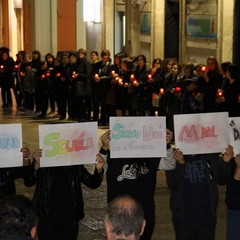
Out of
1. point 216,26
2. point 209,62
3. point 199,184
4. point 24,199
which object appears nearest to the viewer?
point 24,199

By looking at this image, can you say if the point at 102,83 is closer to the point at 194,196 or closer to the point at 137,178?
the point at 137,178

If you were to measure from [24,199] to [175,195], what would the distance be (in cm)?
241

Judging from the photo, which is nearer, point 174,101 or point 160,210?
point 160,210

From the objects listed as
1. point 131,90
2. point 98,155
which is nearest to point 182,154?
point 98,155

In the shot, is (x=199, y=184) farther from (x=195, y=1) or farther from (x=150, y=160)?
(x=195, y=1)

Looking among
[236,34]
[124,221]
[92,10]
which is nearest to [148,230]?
[124,221]

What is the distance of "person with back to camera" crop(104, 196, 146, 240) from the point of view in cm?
480

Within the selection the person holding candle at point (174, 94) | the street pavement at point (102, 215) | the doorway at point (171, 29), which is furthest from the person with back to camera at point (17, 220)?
the doorway at point (171, 29)

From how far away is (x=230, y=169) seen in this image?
7.20m

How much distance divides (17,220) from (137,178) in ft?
8.21

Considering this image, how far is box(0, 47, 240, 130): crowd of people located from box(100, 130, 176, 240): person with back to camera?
204 inches

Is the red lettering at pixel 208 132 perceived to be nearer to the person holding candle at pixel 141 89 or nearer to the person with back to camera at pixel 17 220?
the person with back to camera at pixel 17 220

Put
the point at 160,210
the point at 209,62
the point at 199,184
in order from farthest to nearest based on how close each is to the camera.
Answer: the point at 209,62 < the point at 160,210 < the point at 199,184

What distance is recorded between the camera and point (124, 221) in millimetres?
4871
